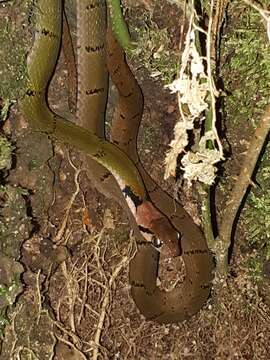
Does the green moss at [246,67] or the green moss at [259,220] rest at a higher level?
the green moss at [246,67]

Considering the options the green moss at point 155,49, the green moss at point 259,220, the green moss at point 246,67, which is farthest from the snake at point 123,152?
the green moss at point 246,67

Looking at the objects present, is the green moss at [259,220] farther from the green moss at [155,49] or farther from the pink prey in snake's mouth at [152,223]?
the green moss at [155,49]

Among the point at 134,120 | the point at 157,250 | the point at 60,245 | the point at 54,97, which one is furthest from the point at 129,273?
the point at 54,97

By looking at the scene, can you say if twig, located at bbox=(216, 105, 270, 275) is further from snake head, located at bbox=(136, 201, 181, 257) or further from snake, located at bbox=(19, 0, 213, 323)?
snake head, located at bbox=(136, 201, 181, 257)

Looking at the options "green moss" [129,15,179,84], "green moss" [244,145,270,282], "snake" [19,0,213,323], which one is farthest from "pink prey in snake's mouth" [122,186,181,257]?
"green moss" [129,15,179,84]

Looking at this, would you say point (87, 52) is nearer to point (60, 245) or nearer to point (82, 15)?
point (82, 15)

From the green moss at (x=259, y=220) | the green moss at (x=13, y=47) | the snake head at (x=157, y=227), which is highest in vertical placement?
the green moss at (x=13, y=47)

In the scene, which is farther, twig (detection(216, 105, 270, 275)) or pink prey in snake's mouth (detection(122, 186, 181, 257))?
pink prey in snake's mouth (detection(122, 186, 181, 257))
